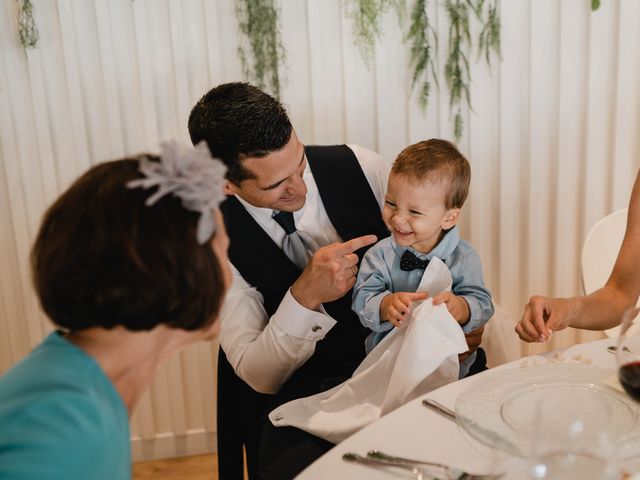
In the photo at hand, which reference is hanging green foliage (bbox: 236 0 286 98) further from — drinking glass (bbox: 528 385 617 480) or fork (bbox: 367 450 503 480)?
drinking glass (bbox: 528 385 617 480)

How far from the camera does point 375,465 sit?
110 cm

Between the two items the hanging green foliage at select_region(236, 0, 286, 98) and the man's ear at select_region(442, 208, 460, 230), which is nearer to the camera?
the man's ear at select_region(442, 208, 460, 230)

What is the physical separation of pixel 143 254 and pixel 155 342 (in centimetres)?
23

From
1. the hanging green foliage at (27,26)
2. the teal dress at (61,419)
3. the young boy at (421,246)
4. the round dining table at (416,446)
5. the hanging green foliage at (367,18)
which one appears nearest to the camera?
the teal dress at (61,419)

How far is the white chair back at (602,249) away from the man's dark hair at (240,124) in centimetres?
104

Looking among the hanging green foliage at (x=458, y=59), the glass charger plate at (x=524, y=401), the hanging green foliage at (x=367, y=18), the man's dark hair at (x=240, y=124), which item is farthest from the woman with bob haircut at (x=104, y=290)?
the hanging green foliage at (x=458, y=59)

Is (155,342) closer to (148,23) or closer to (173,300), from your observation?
(173,300)

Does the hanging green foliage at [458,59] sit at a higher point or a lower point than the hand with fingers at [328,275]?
higher

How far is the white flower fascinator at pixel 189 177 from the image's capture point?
104 cm

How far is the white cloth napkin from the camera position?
5.25ft

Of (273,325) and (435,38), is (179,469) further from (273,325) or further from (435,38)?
(435,38)

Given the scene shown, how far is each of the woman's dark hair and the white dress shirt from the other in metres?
0.83

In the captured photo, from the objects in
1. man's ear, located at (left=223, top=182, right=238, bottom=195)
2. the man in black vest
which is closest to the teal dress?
the man in black vest

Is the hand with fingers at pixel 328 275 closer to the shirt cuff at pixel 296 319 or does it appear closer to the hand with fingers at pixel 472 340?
the shirt cuff at pixel 296 319
